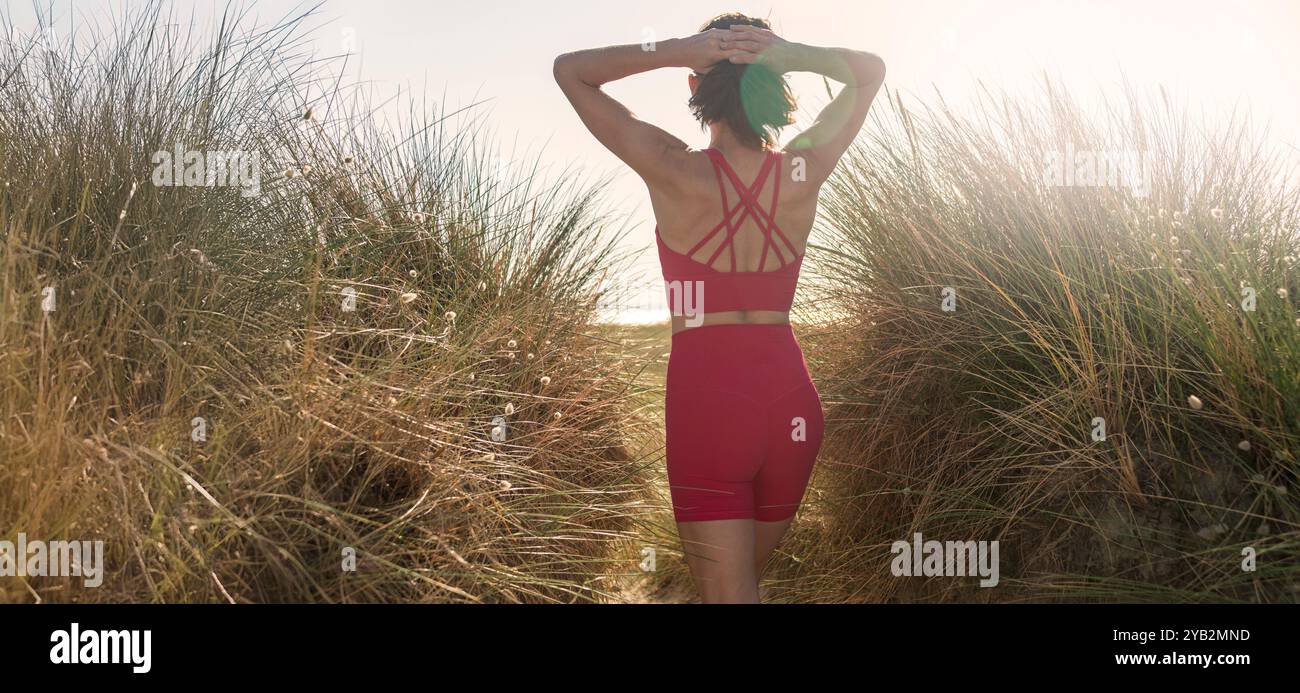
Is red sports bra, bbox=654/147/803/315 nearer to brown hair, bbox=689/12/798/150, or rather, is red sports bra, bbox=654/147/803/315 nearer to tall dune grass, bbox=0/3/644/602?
brown hair, bbox=689/12/798/150

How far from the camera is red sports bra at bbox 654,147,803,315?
9.04ft

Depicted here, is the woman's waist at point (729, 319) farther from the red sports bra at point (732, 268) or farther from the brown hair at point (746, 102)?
the brown hair at point (746, 102)

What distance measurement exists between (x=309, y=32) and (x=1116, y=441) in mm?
4166

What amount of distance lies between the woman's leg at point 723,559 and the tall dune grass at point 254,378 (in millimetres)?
447

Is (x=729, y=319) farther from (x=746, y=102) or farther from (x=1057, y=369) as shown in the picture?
(x=1057, y=369)

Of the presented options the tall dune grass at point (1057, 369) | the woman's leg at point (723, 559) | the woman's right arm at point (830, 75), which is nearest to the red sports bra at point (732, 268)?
the woman's right arm at point (830, 75)

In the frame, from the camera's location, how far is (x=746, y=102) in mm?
2789

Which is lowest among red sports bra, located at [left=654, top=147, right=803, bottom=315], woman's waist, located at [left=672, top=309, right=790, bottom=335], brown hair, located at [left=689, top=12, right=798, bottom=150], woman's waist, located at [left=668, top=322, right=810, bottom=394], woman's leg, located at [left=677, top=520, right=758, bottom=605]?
woman's leg, located at [left=677, top=520, right=758, bottom=605]

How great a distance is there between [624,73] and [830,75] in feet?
2.35

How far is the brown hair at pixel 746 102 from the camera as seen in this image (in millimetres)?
2797

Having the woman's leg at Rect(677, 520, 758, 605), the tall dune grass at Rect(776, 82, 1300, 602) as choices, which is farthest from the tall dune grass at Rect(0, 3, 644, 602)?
the tall dune grass at Rect(776, 82, 1300, 602)
